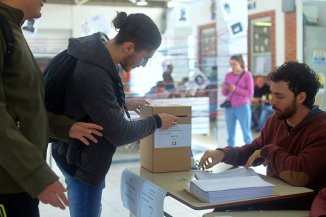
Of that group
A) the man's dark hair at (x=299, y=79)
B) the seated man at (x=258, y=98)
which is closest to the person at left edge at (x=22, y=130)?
the man's dark hair at (x=299, y=79)

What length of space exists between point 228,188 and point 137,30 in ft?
2.44

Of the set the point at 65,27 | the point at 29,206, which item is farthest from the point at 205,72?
the point at 29,206

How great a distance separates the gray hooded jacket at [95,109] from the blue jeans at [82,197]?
0.06 metres

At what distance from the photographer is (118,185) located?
183 inches

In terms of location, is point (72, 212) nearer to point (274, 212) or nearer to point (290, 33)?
point (274, 212)

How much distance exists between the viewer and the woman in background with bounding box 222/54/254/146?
5.84 metres

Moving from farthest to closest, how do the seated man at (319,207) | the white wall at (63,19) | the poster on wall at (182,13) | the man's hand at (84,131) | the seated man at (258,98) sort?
the white wall at (63,19), the seated man at (258,98), the poster on wall at (182,13), the man's hand at (84,131), the seated man at (319,207)

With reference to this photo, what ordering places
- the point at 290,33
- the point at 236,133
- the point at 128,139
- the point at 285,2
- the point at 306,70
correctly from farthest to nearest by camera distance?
the point at 290,33 < the point at 285,2 < the point at 236,133 < the point at 306,70 < the point at 128,139

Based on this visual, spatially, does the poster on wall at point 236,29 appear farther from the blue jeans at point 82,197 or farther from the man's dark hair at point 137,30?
the blue jeans at point 82,197

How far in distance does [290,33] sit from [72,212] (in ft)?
21.6

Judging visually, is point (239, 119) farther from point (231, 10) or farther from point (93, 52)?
point (93, 52)

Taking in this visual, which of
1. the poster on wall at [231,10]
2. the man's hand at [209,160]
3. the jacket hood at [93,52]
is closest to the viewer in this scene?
the jacket hood at [93,52]

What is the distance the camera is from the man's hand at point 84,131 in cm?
166

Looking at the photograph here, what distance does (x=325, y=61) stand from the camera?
5.86 metres
